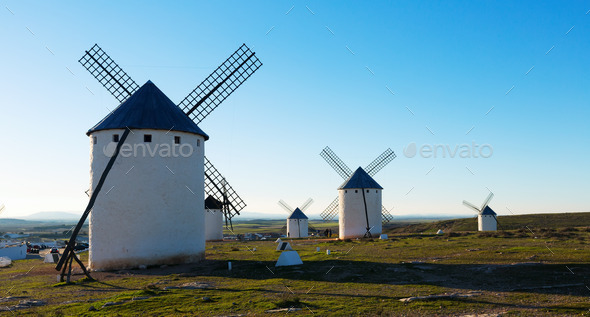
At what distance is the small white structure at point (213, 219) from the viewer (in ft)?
159

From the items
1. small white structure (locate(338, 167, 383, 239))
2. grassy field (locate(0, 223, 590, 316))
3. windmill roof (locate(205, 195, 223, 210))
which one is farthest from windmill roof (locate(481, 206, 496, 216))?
grassy field (locate(0, 223, 590, 316))

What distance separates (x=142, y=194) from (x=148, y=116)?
3.88 meters

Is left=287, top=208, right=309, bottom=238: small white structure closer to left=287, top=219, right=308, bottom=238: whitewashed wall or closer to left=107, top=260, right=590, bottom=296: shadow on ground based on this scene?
left=287, top=219, right=308, bottom=238: whitewashed wall

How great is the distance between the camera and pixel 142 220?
2064 cm

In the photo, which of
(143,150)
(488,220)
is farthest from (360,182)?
(143,150)

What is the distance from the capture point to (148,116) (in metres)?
21.5

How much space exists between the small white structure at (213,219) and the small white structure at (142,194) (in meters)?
26.8

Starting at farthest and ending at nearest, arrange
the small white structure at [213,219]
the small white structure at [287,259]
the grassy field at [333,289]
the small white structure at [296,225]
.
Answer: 1. the small white structure at [296,225]
2. the small white structure at [213,219]
3. the small white structure at [287,259]
4. the grassy field at [333,289]

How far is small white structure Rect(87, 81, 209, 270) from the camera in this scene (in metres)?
20.6

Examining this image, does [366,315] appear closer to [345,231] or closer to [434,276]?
[434,276]

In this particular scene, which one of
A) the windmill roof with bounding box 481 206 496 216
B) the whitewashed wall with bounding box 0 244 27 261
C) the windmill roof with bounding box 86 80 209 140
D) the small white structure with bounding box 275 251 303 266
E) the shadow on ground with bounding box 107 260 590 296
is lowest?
the whitewashed wall with bounding box 0 244 27 261

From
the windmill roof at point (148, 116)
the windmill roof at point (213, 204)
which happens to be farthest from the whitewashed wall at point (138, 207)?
the windmill roof at point (213, 204)

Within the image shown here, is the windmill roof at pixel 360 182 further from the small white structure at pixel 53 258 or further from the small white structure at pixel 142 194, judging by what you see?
the small white structure at pixel 53 258

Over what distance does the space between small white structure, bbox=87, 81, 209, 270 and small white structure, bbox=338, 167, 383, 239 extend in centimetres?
2321
